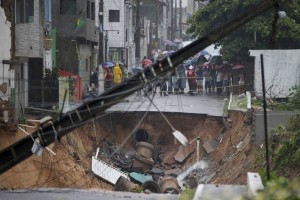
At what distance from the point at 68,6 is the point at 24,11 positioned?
15.8m

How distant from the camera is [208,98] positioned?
126 feet

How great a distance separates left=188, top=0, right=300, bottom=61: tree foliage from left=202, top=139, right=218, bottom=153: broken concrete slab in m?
7.30

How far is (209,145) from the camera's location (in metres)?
31.5

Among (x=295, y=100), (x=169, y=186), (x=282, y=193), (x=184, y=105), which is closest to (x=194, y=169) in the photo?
(x=169, y=186)

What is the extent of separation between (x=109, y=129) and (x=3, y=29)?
7.90 metres

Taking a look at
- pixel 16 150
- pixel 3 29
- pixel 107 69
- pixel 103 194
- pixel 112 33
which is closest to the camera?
pixel 16 150

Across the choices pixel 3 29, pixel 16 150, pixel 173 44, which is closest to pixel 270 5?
pixel 16 150

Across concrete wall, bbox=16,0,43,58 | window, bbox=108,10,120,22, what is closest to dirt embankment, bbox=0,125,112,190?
concrete wall, bbox=16,0,43,58

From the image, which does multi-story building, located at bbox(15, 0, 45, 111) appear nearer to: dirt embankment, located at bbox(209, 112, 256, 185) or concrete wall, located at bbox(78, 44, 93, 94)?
dirt embankment, located at bbox(209, 112, 256, 185)

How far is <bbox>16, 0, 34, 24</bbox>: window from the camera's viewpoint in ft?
98.7

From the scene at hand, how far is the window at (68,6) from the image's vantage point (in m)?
46.0

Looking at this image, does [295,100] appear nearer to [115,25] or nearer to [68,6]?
[68,6]

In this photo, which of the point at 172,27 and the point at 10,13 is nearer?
the point at 10,13

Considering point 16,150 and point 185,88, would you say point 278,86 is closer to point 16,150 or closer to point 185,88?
point 185,88
